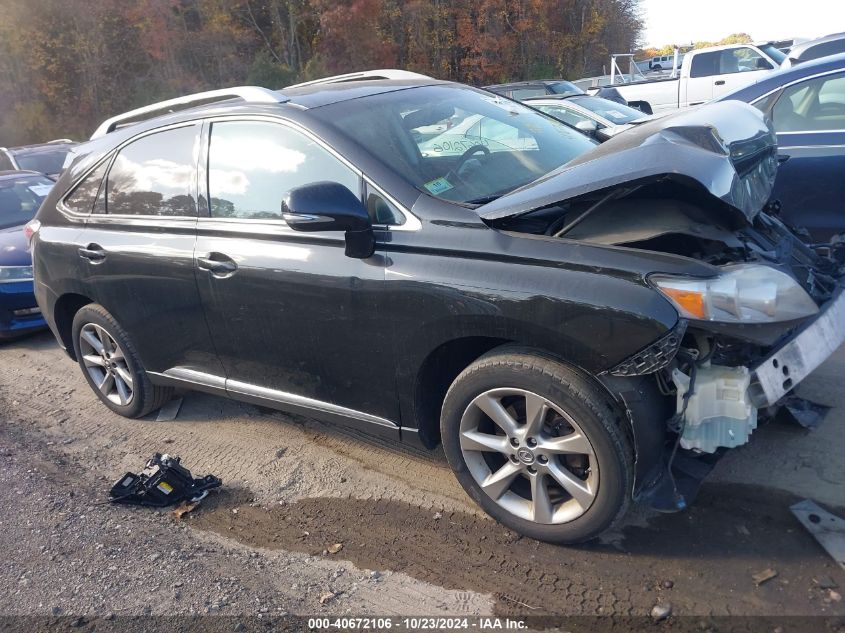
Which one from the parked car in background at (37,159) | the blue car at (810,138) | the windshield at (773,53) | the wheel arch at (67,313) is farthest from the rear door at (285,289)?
the windshield at (773,53)

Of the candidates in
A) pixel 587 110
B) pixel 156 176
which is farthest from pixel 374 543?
pixel 587 110

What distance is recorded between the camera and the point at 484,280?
112 inches

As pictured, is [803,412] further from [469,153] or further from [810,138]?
[810,138]

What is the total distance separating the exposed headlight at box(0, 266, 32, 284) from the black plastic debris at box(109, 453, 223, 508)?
363 cm

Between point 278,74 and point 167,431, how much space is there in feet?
81.6

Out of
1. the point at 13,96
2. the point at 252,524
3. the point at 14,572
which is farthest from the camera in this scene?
the point at 13,96

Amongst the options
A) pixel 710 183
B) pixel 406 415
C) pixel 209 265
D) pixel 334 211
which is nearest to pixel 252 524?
pixel 406 415

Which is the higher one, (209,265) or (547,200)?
(547,200)

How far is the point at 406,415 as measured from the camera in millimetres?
3252

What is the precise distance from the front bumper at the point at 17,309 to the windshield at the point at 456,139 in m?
4.43

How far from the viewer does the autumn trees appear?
84.8 ft

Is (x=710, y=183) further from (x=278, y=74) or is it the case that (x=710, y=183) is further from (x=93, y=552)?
(x=278, y=74)

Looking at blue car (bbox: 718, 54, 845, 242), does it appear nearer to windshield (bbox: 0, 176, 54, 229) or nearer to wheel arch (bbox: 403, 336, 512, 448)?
wheel arch (bbox: 403, 336, 512, 448)

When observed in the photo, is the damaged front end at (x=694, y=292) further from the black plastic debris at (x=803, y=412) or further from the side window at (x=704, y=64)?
the side window at (x=704, y=64)
